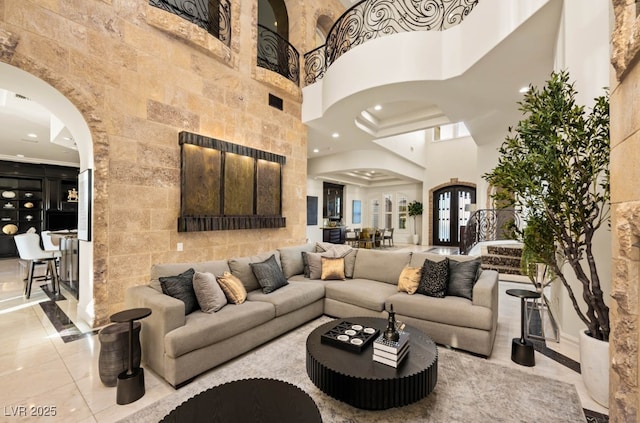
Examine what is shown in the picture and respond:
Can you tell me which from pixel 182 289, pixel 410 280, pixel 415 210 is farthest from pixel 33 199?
pixel 415 210

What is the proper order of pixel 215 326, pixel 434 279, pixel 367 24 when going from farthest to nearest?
1. pixel 367 24
2. pixel 434 279
3. pixel 215 326

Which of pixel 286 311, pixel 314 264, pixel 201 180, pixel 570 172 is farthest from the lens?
pixel 201 180

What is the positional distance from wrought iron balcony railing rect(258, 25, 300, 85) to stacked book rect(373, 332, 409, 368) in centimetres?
549

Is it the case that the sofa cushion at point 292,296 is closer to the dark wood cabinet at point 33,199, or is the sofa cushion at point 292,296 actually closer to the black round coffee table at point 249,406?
the black round coffee table at point 249,406

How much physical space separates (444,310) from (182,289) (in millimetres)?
2613

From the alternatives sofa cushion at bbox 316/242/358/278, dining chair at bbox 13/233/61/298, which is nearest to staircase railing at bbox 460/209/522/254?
sofa cushion at bbox 316/242/358/278

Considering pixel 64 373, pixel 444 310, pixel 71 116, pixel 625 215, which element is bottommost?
pixel 64 373

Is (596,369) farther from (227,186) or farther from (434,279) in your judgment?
(227,186)

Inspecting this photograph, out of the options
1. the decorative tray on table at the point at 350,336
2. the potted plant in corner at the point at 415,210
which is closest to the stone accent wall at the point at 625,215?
the decorative tray on table at the point at 350,336

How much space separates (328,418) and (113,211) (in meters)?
3.33

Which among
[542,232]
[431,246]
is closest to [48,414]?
[542,232]

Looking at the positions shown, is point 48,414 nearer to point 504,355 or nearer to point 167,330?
point 167,330

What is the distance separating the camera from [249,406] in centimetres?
138

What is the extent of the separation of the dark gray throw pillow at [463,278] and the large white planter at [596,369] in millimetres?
985
